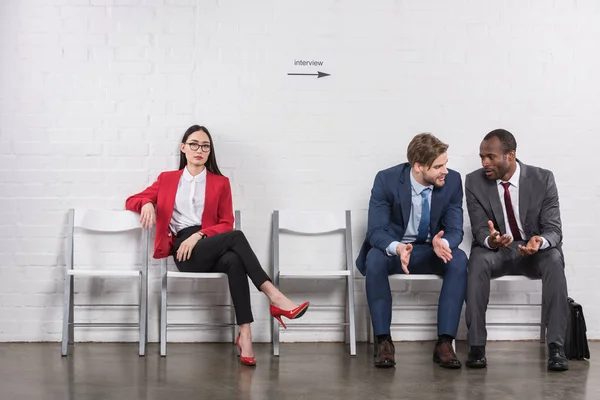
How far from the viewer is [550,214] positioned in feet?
14.7

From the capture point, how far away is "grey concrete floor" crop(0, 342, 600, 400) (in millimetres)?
3455

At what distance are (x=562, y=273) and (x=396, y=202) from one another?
967 millimetres

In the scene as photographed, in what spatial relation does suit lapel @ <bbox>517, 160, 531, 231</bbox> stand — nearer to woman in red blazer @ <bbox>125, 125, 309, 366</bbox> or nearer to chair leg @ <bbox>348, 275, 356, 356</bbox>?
chair leg @ <bbox>348, 275, 356, 356</bbox>

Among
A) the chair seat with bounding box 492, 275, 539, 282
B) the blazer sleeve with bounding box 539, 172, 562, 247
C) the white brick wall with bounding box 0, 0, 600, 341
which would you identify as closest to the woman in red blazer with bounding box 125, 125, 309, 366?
the white brick wall with bounding box 0, 0, 600, 341

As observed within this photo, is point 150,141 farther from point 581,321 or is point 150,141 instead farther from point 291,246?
point 581,321

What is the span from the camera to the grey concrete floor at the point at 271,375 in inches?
136

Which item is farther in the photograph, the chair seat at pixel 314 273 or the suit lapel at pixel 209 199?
the suit lapel at pixel 209 199

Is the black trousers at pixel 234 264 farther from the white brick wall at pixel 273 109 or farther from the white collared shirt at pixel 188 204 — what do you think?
the white brick wall at pixel 273 109

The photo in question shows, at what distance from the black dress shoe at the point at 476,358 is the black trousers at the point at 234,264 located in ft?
3.73

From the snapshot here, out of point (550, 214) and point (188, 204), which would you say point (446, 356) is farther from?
point (188, 204)

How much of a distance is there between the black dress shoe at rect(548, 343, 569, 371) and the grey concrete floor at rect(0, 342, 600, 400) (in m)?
0.04

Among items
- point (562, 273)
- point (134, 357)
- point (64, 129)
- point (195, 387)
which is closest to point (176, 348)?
point (134, 357)

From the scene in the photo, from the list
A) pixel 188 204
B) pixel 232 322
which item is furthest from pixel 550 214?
pixel 188 204

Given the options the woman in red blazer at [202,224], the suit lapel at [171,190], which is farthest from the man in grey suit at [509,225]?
the suit lapel at [171,190]
